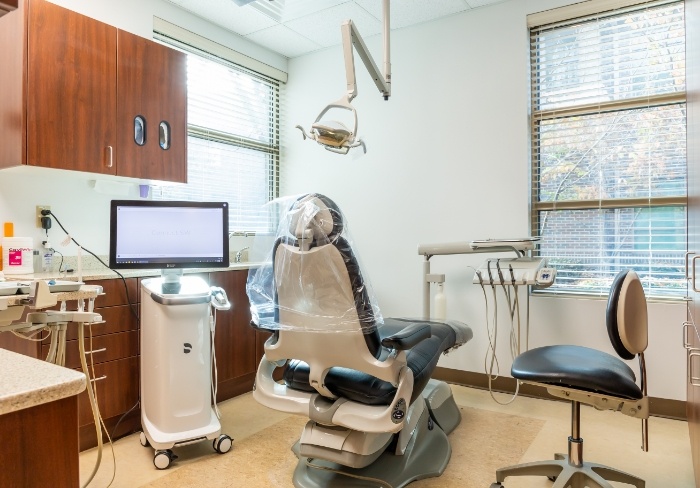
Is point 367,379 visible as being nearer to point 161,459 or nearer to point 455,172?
point 161,459

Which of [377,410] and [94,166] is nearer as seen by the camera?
[377,410]

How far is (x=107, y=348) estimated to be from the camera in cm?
237

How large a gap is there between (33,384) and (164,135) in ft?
7.92

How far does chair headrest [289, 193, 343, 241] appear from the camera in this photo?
5.41ft

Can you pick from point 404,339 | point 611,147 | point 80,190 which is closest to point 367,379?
point 404,339

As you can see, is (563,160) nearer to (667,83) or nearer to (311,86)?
(667,83)

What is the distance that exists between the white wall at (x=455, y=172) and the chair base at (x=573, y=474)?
48.0 inches

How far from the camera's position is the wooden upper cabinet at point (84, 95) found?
220 centimetres

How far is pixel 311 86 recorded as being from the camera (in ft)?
13.1

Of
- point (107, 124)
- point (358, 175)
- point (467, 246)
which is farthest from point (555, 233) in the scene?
point (107, 124)

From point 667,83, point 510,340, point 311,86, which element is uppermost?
point 311,86

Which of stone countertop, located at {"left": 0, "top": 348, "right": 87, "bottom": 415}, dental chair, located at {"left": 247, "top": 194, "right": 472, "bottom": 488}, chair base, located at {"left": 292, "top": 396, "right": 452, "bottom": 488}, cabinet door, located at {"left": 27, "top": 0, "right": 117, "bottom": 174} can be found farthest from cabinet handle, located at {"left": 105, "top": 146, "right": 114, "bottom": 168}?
stone countertop, located at {"left": 0, "top": 348, "right": 87, "bottom": 415}

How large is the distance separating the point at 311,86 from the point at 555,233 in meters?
2.33

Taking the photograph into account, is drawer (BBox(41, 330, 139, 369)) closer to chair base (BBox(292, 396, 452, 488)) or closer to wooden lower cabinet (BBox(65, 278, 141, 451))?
wooden lower cabinet (BBox(65, 278, 141, 451))
